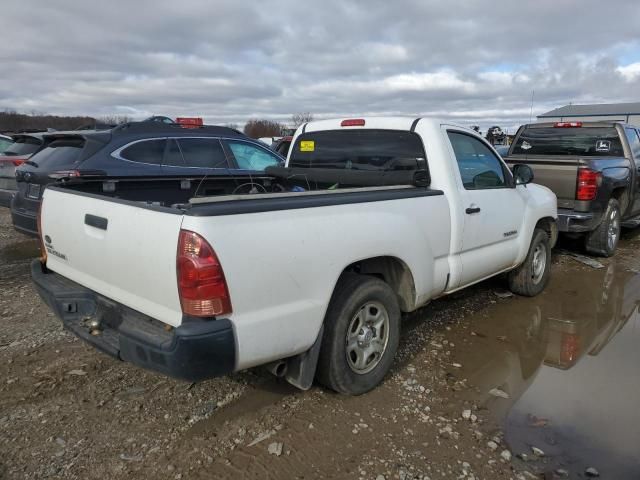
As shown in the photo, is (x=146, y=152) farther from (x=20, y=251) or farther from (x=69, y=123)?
(x=69, y=123)

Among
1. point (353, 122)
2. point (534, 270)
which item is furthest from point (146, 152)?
point (534, 270)

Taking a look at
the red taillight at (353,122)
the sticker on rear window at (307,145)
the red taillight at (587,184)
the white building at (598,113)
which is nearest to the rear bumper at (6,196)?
the sticker on rear window at (307,145)

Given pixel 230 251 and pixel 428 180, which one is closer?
pixel 230 251

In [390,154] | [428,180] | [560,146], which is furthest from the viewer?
[560,146]

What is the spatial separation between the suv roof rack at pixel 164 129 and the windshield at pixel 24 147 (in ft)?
12.0

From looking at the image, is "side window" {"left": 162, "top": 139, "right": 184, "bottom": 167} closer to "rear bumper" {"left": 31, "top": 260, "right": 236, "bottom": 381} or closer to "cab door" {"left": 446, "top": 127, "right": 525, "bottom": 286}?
"rear bumper" {"left": 31, "top": 260, "right": 236, "bottom": 381}

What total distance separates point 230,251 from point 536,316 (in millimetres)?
3802

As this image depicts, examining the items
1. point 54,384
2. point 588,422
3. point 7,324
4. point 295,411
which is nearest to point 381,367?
point 295,411

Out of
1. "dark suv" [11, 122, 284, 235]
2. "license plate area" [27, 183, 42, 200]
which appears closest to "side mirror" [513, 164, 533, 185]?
"dark suv" [11, 122, 284, 235]

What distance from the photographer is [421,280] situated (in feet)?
12.1

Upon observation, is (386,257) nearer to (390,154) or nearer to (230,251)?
(390,154)

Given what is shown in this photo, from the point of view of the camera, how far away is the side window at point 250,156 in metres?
7.49

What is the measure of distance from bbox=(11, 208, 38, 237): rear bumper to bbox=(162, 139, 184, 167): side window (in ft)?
5.77

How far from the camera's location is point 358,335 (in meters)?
3.34
